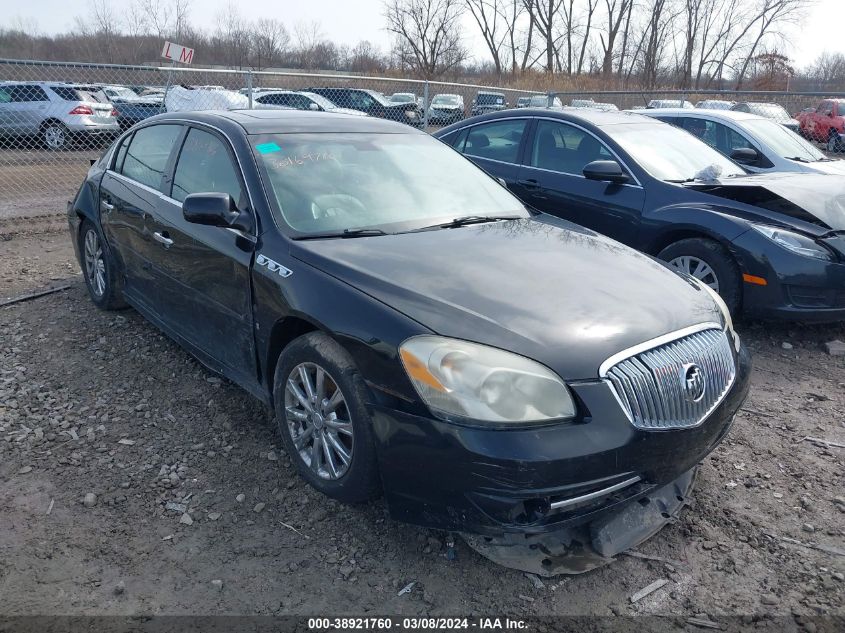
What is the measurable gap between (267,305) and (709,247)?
351cm

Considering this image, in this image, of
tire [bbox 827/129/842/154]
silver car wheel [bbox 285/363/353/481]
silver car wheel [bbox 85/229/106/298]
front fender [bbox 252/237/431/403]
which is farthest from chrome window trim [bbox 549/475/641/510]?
tire [bbox 827/129/842/154]

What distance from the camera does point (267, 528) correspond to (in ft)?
9.16

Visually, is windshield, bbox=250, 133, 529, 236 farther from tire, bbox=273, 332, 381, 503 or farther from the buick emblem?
the buick emblem

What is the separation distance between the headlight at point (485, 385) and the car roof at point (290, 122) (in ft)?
6.30

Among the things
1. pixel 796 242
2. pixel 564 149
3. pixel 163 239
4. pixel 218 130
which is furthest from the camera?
pixel 564 149

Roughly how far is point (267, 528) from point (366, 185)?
1.78 meters

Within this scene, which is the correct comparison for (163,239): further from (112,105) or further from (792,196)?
(112,105)

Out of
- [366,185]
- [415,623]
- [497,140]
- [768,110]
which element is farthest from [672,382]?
[768,110]

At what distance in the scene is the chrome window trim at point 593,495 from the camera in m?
2.30

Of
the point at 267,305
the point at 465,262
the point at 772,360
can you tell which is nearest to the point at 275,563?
the point at 267,305

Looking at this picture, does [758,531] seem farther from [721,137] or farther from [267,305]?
[721,137]

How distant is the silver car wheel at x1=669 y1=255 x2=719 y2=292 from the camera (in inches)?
197

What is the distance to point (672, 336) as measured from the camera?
2.62 metres

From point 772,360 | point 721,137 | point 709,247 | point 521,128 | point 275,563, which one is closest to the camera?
point 275,563
